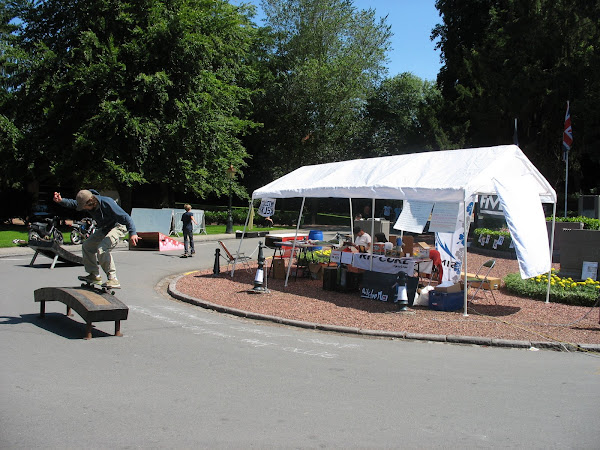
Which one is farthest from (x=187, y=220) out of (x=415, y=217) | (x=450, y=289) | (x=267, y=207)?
(x=450, y=289)

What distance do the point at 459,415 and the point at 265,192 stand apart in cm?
996

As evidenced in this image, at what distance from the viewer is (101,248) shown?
8.77 meters

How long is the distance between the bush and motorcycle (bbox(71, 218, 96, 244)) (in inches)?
653

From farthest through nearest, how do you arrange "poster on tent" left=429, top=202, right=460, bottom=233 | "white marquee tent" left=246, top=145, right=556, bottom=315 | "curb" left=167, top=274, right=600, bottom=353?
"poster on tent" left=429, top=202, right=460, bottom=233, "white marquee tent" left=246, top=145, right=556, bottom=315, "curb" left=167, top=274, right=600, bottom=353

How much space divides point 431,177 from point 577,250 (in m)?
5.83

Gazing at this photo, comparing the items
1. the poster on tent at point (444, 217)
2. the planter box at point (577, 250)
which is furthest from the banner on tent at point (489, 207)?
the poster on tent at point (444, 217)

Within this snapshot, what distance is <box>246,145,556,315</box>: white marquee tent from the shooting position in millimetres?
10477

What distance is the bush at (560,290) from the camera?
11.9m

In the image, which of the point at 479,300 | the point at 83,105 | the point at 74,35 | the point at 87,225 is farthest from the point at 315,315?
the point at 74,35

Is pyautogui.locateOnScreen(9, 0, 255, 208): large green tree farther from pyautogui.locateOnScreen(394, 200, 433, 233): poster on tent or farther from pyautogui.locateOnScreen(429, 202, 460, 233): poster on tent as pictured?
pyautogui.locateOnScreen(429, 202, 460, 233): poster on tent

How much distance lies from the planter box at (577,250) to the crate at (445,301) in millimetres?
Answer: 5025

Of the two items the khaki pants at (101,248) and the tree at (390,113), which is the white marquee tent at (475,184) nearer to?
the khaki pants at (101,248)

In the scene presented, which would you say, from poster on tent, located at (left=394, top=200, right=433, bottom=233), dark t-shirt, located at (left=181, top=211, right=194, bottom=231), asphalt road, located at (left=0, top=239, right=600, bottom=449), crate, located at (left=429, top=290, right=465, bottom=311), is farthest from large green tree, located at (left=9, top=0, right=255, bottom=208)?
asphalt road, located at (left=0, top=239, right=600, bottom=449)

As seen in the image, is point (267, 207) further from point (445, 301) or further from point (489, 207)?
point (489, 207)
